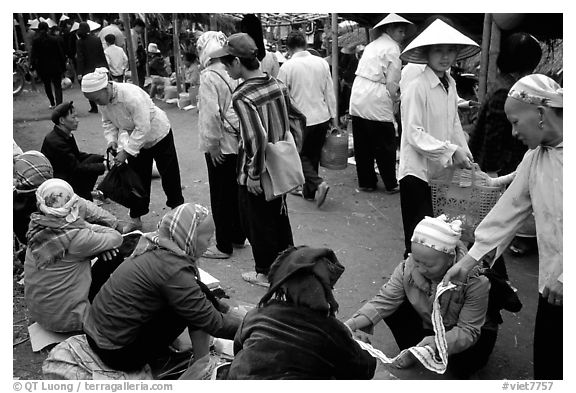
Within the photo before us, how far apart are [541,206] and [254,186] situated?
217 centimetres

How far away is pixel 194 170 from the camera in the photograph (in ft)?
25.9

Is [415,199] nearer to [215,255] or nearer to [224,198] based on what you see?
[224,198]

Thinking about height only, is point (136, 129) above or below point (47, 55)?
above

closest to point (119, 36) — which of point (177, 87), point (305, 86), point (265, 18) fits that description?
point (177, 87)

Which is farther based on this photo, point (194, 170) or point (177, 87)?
point (177, 87)

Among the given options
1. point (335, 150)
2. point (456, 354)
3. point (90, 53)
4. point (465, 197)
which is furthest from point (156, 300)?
point (90, 53)

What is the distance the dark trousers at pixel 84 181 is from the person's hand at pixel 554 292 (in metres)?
4.29

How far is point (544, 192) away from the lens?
2670 millimetres

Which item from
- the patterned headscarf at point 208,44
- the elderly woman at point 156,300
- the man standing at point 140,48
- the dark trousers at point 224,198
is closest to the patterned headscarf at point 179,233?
the elderly woman at point 156,300

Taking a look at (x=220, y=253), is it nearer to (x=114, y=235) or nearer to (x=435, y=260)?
(x=114, y=235)

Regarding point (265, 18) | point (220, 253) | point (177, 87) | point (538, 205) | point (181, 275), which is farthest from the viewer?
point (177, 87)

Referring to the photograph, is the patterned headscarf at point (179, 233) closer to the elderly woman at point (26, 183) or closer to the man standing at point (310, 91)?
the elderly woman at point (26, 183)

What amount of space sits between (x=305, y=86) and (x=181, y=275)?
412 cm

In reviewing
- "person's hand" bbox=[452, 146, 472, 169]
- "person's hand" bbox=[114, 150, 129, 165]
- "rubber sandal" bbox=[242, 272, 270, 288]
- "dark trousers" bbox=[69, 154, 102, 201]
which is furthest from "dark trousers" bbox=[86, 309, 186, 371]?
"dark trousers" bbox=[69, 154, 102, 201]
